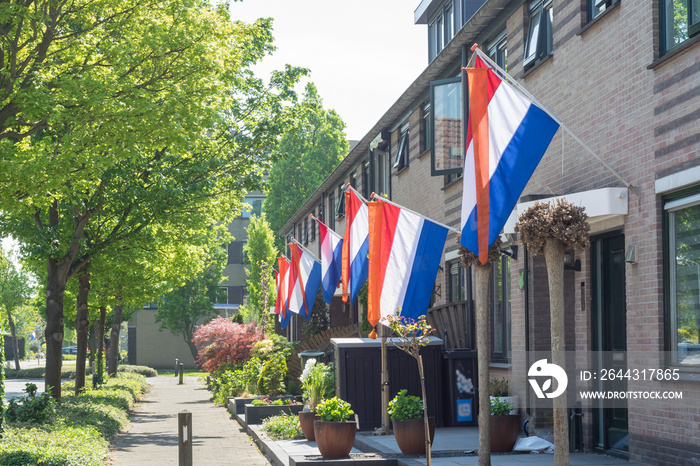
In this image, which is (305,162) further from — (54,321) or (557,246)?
(557,246)

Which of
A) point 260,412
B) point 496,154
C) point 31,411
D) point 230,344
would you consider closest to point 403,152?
point 260,412

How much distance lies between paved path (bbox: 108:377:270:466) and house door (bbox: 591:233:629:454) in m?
4.99

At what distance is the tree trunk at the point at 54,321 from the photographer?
18.1 meters

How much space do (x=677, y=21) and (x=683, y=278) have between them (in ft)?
9.15

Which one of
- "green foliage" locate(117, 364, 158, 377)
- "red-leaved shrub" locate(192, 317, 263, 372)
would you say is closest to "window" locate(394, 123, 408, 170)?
"red-leaved shrub" locate(192, 317, 263, 372)

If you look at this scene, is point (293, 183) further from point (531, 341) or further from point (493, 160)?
point (493, 160)

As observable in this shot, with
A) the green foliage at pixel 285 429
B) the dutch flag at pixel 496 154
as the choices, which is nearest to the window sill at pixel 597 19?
the dutch flag at pixel 496 154

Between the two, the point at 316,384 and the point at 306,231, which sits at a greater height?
the point at 306,231

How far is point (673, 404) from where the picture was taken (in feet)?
28.4

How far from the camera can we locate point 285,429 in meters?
14.0

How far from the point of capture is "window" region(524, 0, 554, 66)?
1230cm

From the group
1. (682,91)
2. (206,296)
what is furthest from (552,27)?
(206,296)

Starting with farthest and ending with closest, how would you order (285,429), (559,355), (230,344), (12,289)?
1. (12,289)
2. (230,344)
3. (285,429)
4. (559,355)

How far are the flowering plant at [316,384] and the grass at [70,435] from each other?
3385mm
